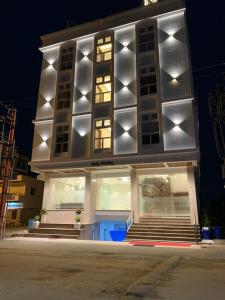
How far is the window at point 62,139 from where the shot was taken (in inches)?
812

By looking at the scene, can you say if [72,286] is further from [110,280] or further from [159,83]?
[159,83]

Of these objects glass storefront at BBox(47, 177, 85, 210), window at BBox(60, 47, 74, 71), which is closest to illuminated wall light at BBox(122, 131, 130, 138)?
glass storefront at BBox(47, 177, 85, 210)

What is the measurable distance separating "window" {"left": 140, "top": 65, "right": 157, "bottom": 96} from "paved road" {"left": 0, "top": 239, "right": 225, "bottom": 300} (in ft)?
40.5

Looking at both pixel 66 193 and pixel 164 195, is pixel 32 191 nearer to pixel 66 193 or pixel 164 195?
pixel 66 193

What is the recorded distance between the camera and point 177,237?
14.9 m

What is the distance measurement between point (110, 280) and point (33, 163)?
15755 mm

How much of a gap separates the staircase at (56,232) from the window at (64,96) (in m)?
10.2

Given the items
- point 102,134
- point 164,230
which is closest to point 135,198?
point 164,230

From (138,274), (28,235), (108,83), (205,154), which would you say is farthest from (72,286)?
(205,154)

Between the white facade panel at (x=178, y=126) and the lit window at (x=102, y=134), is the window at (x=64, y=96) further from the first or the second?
the white facade panel at (x=178, y=126)

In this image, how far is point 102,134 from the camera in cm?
1995

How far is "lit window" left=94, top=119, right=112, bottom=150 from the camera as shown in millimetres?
19500

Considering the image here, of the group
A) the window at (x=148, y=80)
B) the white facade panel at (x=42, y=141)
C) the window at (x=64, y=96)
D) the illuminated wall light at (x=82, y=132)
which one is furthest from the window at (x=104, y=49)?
the white facade panel at (x=42, y=141)

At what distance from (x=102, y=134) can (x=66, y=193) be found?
20.1ft
